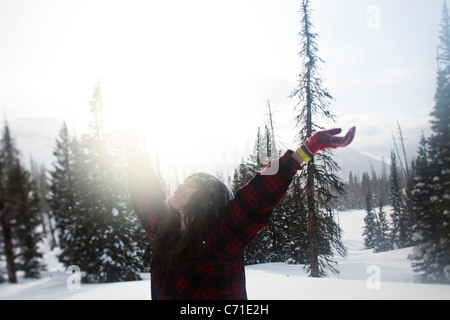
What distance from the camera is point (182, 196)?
1550 millimetres

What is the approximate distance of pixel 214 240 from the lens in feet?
4.85

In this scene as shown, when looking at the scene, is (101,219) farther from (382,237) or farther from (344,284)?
(382,237)

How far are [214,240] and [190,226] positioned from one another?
0.56ft

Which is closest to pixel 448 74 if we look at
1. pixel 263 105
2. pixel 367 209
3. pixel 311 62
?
pixel 311 62

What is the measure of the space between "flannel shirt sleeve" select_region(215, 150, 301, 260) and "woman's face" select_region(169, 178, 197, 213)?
0.86 ft

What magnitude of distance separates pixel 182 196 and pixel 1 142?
21.2 feet

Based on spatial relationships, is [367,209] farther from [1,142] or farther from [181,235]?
[1,142]

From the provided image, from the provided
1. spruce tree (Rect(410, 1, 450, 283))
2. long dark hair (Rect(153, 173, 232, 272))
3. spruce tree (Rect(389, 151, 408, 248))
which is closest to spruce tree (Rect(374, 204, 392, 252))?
spruce tree (Rect(389, 151, 408, 248))

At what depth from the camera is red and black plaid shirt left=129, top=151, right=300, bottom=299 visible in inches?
53.2

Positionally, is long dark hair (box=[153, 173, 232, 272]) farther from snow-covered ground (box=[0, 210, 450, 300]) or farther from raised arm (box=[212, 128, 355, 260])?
snow-covered ground (box=[0, 210, 450, 300])

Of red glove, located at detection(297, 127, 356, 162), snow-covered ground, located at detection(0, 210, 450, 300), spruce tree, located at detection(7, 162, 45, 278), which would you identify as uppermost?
red glove, located at detection(297, 127, 356, 162)

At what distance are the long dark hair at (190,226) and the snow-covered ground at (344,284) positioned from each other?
3803mm
